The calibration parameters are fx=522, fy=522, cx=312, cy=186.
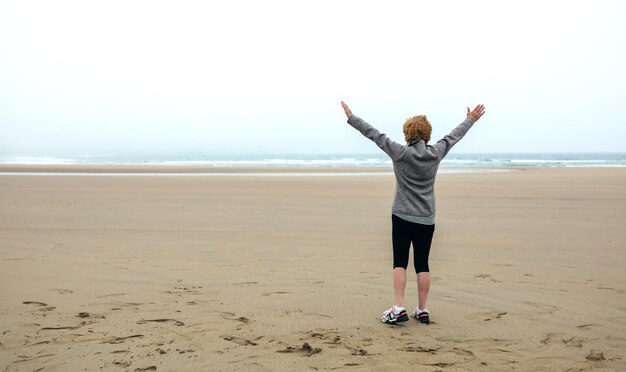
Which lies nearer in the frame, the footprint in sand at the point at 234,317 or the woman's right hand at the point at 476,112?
the footprint in sand at the point at 234,317

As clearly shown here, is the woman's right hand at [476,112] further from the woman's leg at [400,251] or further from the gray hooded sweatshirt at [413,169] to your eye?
the woman's leg at [400,251]

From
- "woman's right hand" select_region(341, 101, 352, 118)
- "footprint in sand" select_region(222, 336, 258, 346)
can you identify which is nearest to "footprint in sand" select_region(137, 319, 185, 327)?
"footprint in sand" select_region(222, 336, 258, 346)

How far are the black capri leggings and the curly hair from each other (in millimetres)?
710

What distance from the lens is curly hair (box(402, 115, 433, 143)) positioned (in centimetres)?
446

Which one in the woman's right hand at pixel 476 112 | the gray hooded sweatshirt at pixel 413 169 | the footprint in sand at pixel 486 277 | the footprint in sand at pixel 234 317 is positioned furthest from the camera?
the footprint in sand at pixel 486 277

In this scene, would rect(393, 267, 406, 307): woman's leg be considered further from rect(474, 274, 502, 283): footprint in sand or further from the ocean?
the ocean

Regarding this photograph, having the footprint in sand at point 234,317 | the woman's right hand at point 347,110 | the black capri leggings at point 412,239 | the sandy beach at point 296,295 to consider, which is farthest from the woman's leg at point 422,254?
the footprint in sand at point 234,317

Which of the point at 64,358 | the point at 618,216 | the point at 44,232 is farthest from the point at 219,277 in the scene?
the point at 618,216

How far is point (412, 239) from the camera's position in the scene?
15.0ft

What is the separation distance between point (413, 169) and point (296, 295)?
1867mm

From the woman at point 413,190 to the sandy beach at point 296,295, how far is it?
0.40 m

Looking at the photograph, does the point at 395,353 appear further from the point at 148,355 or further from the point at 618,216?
the point at 618,216

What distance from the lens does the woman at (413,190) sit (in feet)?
14.5

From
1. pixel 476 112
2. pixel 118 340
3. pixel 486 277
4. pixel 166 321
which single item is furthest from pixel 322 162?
pixel 118 340
